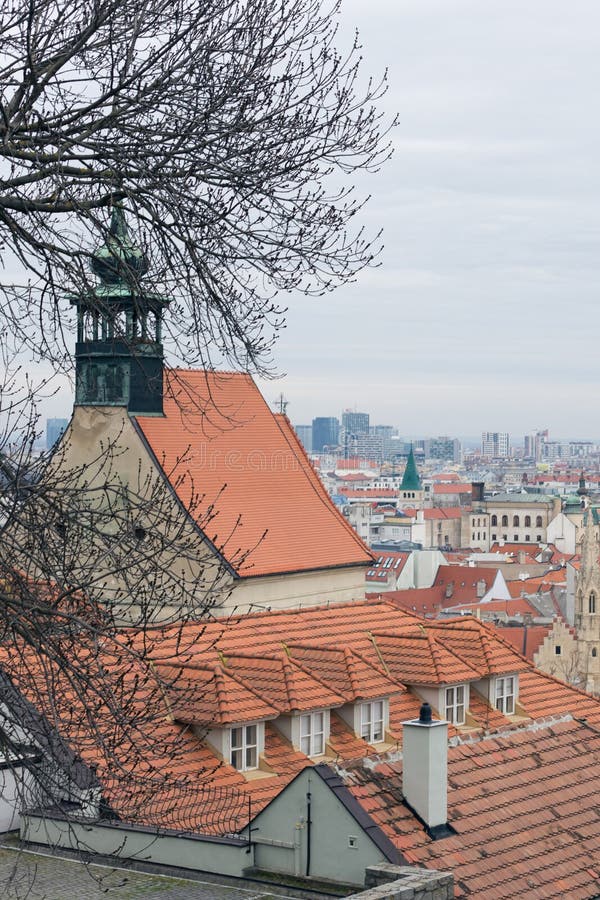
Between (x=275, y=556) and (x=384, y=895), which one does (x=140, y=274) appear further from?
(x=275, y=556)

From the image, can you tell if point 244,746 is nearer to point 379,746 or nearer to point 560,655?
point 379,746

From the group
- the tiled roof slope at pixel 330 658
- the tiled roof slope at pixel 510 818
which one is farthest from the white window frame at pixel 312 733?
the tiled roof slope at pixel 510 818

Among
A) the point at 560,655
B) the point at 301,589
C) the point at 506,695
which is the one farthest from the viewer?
the point at 560,655

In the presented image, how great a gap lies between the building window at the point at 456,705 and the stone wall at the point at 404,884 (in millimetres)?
10142

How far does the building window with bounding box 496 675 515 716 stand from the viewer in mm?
27820

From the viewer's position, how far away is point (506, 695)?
92.1ft

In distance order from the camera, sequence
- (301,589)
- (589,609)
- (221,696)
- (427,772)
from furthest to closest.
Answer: (589,609)
(301,589)
(221,696)
(427,772)

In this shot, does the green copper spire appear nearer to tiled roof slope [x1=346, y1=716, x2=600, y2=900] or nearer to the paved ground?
the paved ground

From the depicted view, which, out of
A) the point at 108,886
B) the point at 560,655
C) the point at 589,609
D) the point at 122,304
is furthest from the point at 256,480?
the point at 589,609

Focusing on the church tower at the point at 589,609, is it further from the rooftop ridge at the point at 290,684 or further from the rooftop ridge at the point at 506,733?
the rooftop ridge at the point at 290,684

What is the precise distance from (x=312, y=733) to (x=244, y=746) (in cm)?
142

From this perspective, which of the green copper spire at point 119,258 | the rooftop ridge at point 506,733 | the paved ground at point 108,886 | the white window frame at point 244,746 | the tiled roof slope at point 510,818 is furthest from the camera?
the white window frame at point 244,746

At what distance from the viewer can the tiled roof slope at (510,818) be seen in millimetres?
17922

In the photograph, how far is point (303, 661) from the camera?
2581 cm
